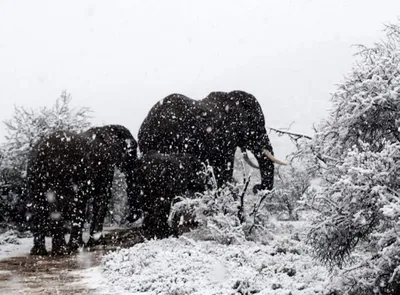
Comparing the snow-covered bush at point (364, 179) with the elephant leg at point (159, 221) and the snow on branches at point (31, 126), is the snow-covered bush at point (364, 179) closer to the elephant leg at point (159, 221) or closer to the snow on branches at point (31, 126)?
the elephant leg at point (159, 221)

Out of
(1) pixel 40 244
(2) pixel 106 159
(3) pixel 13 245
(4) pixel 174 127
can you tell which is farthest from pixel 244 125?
(3) pixel 13 245

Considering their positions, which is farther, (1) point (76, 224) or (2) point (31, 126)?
(2) point (31, 126)

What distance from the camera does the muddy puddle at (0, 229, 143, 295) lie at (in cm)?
932

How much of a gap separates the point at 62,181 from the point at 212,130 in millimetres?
4924

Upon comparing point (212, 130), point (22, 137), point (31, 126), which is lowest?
point (212, 130)

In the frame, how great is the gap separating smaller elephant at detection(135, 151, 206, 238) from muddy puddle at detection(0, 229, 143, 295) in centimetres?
93

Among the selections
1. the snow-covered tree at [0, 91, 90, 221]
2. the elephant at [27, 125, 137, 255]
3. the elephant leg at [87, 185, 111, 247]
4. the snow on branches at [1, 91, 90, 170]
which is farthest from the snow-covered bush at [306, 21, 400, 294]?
the snow on branches at [1, 91, 90, 170]

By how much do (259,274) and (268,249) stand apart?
2.32 meters

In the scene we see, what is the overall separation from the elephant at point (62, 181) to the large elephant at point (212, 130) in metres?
1.78

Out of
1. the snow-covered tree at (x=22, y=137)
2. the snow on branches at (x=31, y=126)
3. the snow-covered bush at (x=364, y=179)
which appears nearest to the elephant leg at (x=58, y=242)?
the snow-covered tree at (x=22, y=137)


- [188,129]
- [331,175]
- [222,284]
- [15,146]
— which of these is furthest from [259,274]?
[15,146]

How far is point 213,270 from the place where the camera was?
9.49 metres

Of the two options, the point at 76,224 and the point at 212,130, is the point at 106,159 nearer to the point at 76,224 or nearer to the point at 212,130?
the point at 76,224

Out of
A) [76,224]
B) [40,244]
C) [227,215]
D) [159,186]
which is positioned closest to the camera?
[227,215]
